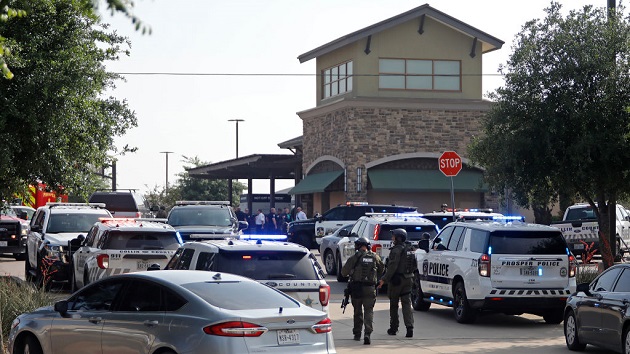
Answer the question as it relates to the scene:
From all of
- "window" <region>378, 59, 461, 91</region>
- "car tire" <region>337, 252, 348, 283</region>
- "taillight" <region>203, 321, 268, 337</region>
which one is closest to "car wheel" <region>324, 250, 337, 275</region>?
"car tire" <region>337, 252, 348, 283</region>

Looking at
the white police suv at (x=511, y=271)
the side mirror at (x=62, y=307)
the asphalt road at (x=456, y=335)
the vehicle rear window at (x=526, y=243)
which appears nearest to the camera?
the side mirror at (x=62, y=307)

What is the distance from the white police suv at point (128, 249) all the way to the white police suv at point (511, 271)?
18.0 ft

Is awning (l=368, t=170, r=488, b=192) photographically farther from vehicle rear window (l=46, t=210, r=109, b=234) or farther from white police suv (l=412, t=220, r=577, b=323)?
white police suv (l=412, t=220, r=577, b=323)

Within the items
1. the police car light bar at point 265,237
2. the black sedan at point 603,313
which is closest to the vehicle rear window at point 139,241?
the police car light bar at point 265,237

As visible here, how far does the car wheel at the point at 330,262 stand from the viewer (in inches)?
1152

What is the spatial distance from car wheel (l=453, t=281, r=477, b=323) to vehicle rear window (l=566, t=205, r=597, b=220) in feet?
52.5

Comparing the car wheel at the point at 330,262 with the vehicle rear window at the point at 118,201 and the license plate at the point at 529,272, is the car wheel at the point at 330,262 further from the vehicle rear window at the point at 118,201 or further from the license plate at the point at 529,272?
the vehicle rear window at the point at 118,201

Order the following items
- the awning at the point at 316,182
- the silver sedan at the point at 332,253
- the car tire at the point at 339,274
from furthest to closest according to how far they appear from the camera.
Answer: the awning at the point at 316,182 → the silver sedan at the point at 332,253 → the car tire at the point at 339,274

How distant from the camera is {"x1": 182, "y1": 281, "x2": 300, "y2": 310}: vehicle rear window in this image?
1016cm

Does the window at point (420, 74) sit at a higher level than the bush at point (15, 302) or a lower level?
higher

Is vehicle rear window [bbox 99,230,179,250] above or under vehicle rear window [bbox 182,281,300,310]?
above

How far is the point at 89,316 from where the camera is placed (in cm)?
1112

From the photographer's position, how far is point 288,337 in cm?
999

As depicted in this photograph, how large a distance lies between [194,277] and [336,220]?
84.1 feet
